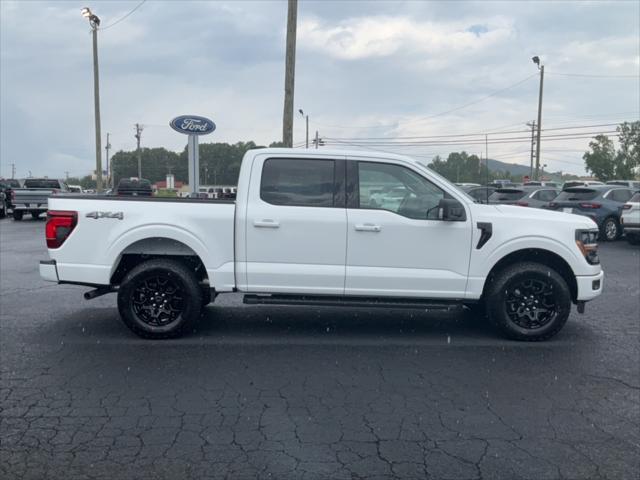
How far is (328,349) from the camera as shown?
600cm

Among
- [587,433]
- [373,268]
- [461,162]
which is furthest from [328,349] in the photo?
[461,162]

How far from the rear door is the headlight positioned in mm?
2447

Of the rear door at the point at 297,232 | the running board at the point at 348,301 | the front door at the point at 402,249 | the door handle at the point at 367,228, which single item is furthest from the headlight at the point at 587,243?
the rear door at the point at 297,232

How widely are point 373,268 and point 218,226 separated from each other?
1.62 meters

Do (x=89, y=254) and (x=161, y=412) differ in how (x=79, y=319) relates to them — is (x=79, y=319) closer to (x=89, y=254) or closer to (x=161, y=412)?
(x=89, y=254)

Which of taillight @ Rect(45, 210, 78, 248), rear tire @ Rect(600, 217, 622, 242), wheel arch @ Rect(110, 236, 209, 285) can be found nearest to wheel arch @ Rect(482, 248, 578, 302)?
wheel arch @ Rect(110, 236, 209, 285)

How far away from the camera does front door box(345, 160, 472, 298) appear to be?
20.3 ft

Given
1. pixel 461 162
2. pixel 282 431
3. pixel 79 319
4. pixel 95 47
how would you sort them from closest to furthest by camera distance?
pixel 282 431
pixel 79 319
pixel 461 162
pixel 95 47

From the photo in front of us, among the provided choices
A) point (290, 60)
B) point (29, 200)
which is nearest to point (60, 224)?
point (290, 60)

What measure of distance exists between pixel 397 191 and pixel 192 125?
7.10m

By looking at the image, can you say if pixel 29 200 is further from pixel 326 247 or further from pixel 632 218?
pixel 326 247

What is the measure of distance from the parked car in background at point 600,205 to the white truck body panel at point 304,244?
12.2 meters

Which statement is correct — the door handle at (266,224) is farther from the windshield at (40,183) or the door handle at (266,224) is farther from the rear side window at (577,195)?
the windshield at (40,183)

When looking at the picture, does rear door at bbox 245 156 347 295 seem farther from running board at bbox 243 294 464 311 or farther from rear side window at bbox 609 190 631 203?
rear side window at bbox 609 190 631 203
